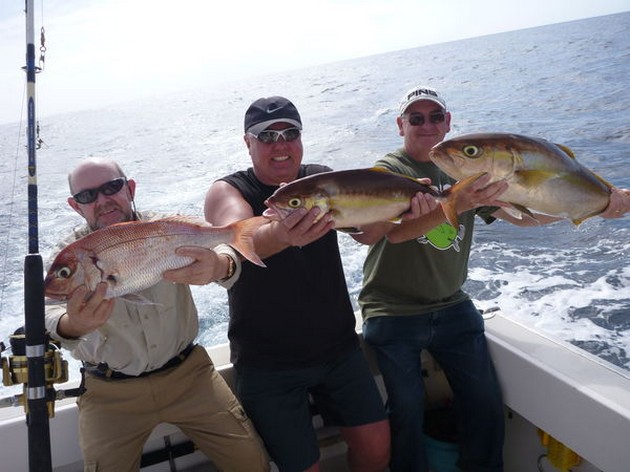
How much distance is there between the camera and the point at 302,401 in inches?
103

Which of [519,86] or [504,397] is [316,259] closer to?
[504,397]

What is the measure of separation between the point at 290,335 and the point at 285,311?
0.12 m

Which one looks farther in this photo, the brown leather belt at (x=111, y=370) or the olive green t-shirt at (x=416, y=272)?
the olive green t-shirt at (x=416, y=272)

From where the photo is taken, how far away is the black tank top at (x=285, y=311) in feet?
8.54

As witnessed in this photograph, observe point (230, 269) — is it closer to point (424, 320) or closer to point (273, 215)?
point (273, 215)

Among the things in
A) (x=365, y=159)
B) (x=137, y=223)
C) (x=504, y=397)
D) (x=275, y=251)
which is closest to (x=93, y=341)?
(x=137, y=223)

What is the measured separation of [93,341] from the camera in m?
2.44

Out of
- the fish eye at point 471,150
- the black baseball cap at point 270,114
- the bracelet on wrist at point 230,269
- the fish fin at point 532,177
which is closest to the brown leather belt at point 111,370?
the bracelet on wrist at point 230,269

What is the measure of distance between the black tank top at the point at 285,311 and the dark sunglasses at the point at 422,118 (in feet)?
3.35

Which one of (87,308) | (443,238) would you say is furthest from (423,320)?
(87,308)

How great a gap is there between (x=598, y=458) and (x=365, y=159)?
387 inches

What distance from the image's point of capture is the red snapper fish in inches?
77.9

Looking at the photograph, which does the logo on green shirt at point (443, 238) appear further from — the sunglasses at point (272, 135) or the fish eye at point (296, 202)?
the fish eye at point (296, 202)

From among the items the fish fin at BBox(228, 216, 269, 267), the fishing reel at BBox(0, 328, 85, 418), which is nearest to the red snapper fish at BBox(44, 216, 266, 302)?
the fish fin at BBox(228, 216, 269, 267)
